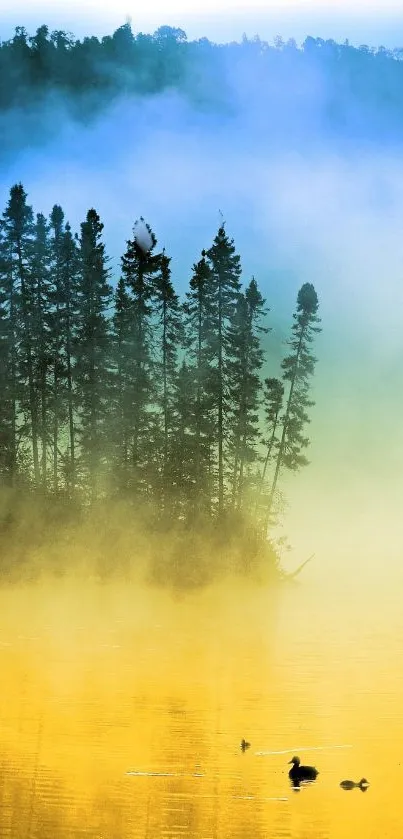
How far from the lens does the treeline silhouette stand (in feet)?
217

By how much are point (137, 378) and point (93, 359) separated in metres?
2.67

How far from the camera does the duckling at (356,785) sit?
2141 centimetres

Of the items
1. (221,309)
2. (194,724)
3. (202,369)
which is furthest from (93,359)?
(194,724)

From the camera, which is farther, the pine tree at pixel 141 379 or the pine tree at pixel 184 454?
the pine tree at pixel 141 379

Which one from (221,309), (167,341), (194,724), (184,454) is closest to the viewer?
(194,724)

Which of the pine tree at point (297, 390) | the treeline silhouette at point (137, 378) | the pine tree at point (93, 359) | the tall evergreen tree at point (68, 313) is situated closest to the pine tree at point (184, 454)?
the treeline silhouette at point (137, 378)

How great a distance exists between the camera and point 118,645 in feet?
141

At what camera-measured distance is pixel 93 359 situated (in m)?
68.4

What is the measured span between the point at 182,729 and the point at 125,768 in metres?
4.24

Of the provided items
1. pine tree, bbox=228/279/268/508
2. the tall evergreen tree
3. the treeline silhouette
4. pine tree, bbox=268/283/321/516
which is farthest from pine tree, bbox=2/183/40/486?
pine tree, bbox=268/283/321/516

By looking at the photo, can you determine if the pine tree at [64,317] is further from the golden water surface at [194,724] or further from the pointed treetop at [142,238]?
the golden water surface at [194,724]

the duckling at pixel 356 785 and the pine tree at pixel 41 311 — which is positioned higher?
the pine tree at pixel 41 311

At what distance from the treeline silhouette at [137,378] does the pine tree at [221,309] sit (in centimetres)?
8

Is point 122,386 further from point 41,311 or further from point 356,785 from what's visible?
point 356,785
